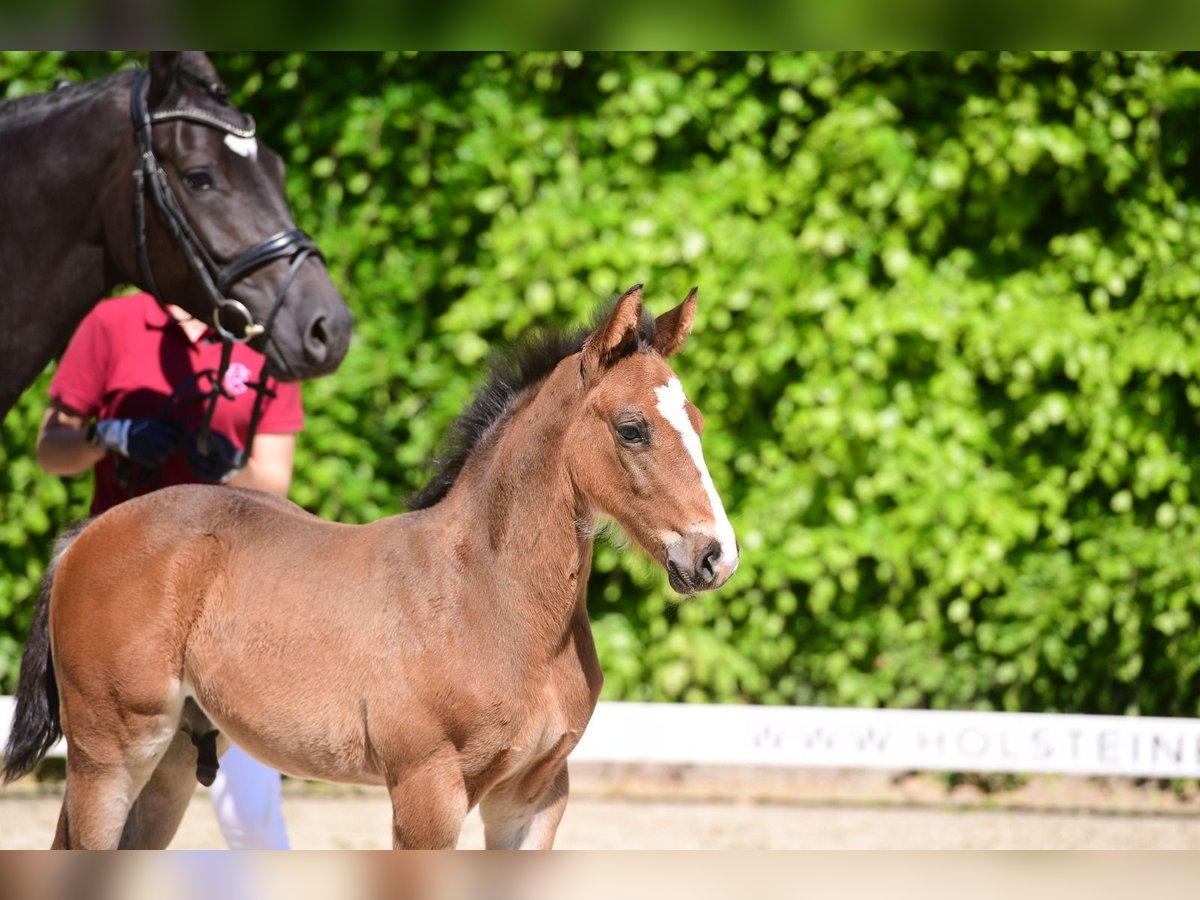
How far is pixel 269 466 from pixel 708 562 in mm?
1389

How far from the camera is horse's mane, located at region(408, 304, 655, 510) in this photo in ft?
6.97

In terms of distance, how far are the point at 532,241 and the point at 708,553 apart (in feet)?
10.7

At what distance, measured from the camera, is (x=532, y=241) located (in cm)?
493

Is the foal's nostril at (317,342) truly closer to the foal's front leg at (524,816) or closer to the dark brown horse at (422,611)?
the dark brown horse at (422,611)

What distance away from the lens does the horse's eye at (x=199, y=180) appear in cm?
238

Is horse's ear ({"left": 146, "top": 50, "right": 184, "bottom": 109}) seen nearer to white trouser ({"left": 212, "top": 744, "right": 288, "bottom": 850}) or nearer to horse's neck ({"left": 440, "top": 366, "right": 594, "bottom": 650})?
horse's neck ({"left": 440, "top": 366, "right": 594, "bottom": 650})

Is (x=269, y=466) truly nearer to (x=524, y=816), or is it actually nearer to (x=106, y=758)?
(x=106, y=758)

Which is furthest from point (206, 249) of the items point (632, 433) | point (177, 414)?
point (632, 433)

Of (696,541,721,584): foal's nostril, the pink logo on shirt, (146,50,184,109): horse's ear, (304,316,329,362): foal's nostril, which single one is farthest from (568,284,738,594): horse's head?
the pink logo on shirt

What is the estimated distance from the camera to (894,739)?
4555 mm

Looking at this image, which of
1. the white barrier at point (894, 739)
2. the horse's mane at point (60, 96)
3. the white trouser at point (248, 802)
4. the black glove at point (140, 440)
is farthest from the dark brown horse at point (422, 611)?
the white barrier at point (894, 739)

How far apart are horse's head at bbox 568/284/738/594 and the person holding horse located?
922mm

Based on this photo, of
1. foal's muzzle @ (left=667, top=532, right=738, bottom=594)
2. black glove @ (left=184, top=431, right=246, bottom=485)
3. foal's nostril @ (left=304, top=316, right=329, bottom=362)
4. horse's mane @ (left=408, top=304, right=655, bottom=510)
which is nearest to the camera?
foal's muzzle @ (left=667, top=532, right=738, bottom=594)
